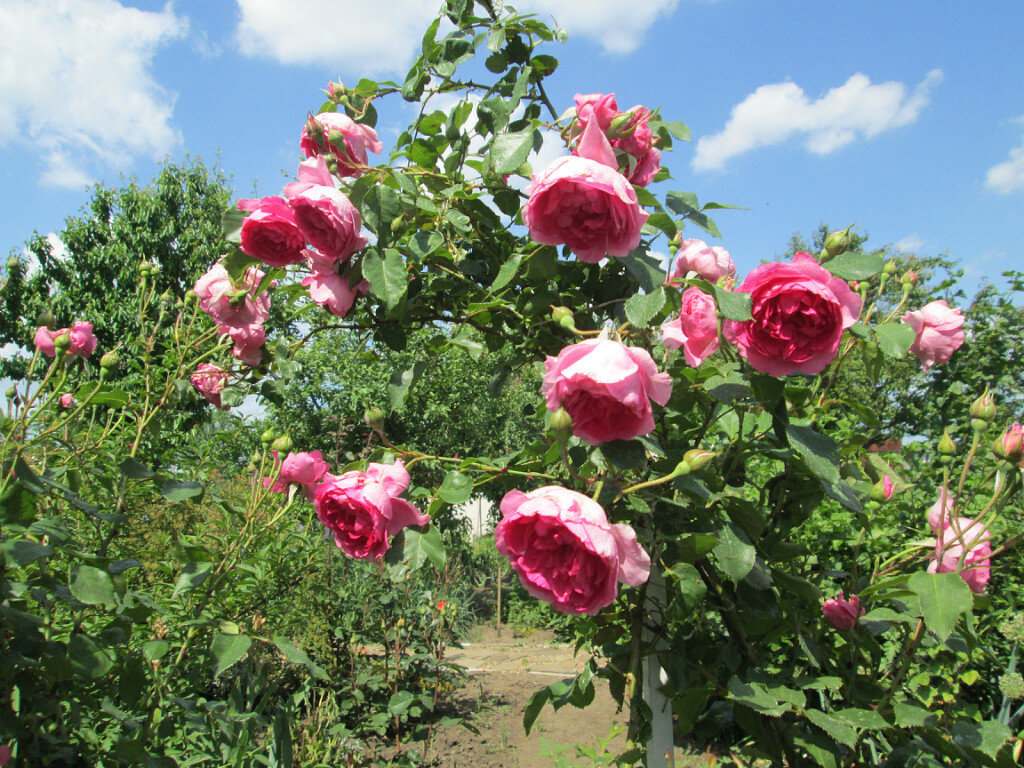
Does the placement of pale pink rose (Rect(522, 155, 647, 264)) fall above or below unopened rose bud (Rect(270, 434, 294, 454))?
above

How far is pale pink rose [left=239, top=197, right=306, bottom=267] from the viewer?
88 cm

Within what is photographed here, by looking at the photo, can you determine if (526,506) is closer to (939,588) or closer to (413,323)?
(939,588)

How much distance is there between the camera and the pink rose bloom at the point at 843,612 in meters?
1.03

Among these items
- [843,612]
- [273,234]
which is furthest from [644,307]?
[843,612]

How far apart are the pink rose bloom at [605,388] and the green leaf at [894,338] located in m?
0.33

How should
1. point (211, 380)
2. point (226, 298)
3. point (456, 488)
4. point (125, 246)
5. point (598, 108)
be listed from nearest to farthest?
point (456, 488), point (598, 108), point (226, 298), point (211, 380), point (125, 246)

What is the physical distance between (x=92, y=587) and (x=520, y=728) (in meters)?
3.65

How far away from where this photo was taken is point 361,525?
828 mm

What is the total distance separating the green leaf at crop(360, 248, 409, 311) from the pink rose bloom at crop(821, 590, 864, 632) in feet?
2.90

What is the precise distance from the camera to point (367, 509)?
0.81 m

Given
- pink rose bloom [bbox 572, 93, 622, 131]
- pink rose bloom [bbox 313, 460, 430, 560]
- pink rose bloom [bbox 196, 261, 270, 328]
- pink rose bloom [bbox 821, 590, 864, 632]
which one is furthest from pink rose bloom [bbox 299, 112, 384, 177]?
pink rose bloom [bbox 821, 590, 864, 632]

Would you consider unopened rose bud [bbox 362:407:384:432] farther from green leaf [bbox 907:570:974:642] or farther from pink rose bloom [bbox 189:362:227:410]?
green leaf [bbox 907:570:974:642]

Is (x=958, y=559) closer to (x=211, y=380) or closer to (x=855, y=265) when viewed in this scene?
(x=855, y=265)

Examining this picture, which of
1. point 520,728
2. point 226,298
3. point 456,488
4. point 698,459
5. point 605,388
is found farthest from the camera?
point 520,728
